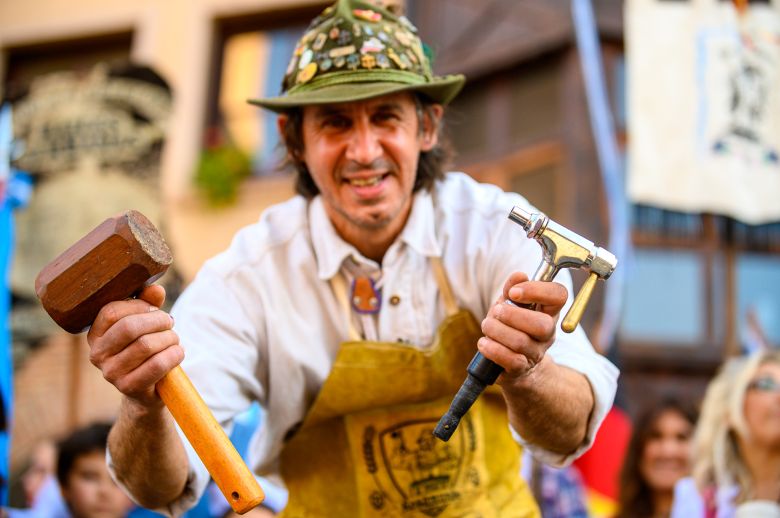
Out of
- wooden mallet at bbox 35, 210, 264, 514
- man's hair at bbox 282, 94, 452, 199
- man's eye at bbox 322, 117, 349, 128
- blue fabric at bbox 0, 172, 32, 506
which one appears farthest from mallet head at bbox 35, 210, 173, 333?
blue fabric at bbox 0, 172, 32, 506

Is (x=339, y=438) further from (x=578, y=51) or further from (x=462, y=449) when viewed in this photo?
(x=578, y=51)

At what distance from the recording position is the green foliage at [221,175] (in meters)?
8.85

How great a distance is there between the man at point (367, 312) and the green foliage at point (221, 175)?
6.32 meters

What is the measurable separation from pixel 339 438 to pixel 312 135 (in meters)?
0.84

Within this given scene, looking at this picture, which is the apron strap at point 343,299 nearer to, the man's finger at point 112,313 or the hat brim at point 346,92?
the hat brim at point 346,92

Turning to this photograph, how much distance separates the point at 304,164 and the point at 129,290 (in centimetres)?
105

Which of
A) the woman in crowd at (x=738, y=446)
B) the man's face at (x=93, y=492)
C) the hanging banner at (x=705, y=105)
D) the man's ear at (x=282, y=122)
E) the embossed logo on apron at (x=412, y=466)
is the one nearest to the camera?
the embossed logo on apron at (x=412, y=466)

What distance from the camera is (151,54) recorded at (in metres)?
9.53

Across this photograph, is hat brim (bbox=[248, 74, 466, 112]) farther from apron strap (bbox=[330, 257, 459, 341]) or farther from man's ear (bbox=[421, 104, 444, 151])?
apron strap (bbox=[330, 257, 459, 341])

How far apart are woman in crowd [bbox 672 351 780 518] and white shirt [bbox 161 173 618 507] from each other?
1.81 metres

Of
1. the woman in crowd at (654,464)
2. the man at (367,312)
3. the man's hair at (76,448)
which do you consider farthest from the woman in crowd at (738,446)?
the man's hair at (76,448)

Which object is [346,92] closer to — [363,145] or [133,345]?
[363,145]

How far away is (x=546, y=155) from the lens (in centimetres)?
769

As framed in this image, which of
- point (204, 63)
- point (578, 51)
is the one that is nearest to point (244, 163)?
point (204, 63)
